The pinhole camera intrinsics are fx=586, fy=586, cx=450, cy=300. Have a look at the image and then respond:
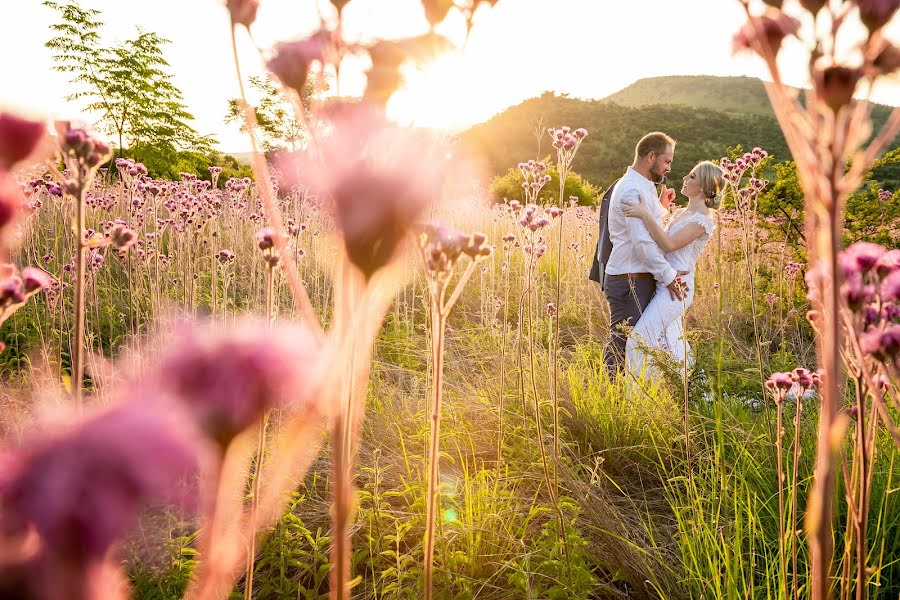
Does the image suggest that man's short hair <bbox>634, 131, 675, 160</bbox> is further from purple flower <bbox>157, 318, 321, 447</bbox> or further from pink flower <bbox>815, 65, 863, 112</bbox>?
purple flower <bbox>157, 318, 321, 447</bbox>

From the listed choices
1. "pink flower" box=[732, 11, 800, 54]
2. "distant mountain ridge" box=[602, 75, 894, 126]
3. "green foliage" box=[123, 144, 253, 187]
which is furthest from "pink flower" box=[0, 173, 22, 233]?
"distant mountain ridge" box=[602, 75, 894, 126]

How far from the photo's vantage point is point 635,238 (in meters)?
5.36

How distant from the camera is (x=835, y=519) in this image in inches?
92.0

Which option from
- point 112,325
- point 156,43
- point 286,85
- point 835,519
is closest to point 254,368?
point 286,85

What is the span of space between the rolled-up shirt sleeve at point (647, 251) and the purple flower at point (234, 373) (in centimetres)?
526

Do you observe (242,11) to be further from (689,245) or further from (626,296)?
(689,245)

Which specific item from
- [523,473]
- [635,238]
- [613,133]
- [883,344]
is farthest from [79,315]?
[613,133]

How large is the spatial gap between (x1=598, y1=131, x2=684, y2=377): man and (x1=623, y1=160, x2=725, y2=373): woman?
0.28ft

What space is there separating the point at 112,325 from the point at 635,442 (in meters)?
4.28

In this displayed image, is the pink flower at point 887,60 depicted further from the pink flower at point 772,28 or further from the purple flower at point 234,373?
the purple flower at point 234,373

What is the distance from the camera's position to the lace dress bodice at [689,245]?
5574 mm

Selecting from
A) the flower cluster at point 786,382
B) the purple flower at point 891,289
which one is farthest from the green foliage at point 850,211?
the purple flower at point 891,289

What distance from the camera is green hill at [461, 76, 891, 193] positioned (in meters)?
38.1

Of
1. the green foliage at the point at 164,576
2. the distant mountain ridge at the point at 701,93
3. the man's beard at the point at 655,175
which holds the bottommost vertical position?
the green foliage at the point at 164,576
